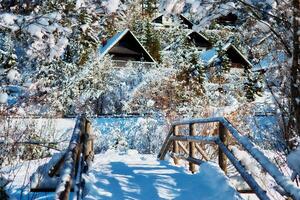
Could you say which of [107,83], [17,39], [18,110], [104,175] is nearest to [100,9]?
[17,39]

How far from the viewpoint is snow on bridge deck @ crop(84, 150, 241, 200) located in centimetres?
563

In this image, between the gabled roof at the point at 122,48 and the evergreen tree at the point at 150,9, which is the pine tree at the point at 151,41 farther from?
the gabled roof at the point at 122,48

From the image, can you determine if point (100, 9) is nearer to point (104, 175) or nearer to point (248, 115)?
point (104, 175)

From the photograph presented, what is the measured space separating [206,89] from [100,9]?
20.6m

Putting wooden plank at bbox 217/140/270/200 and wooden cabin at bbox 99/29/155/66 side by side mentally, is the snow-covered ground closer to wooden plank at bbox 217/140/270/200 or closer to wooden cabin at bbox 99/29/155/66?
wooden plank at bbox 217/140/270/200

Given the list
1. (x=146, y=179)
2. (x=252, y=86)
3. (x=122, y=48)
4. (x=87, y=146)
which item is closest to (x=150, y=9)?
(x=87, y=146)

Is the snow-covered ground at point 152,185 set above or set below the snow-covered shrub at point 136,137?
above

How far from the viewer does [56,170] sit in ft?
17.3

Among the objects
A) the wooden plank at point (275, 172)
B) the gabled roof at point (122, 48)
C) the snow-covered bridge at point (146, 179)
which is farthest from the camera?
the gabled roof at point (122, 48)

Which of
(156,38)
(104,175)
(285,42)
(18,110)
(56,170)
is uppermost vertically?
(156,38)

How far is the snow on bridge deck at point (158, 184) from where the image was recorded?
18.5ft

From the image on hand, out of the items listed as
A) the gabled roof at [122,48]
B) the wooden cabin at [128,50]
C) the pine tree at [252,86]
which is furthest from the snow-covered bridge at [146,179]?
the wooden cabin at [128,50]

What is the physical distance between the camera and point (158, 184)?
643cm

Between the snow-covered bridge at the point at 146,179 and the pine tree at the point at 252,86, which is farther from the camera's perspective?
the pine tree at the point at 252,86
